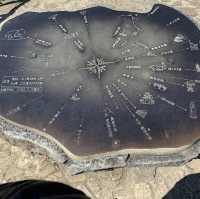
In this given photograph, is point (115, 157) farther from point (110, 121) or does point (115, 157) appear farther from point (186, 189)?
point (186, 189)

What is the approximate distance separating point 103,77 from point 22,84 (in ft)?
5.14

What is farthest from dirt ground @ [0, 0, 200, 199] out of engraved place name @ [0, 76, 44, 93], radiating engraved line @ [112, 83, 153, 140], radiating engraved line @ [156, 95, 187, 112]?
engraved place name @ [0, 76, 44, 93]

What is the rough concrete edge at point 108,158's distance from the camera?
24.1ft

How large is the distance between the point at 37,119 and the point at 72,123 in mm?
649

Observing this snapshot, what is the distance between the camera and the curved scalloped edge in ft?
24.1

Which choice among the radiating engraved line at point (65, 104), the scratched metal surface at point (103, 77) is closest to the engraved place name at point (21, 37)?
the scratched metal surface at point (103, 77)

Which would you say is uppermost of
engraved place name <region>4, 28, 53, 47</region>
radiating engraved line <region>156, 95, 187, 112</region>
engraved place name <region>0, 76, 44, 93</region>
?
engraved place name <region>4, 28, 53, 47</region>

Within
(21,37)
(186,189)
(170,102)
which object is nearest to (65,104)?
(170,102)

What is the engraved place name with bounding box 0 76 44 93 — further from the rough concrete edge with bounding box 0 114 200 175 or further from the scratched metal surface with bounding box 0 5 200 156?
the rough concrete edge with bounding box 0 114 200 175

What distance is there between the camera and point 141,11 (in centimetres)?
1023

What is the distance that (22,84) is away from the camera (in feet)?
27.4

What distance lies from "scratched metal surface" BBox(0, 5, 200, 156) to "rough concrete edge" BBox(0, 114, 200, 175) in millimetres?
137

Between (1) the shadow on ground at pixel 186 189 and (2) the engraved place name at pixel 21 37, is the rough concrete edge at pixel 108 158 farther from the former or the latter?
(2) the engraved place name at pixel 21 37

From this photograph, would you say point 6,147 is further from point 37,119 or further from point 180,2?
point 180,2
